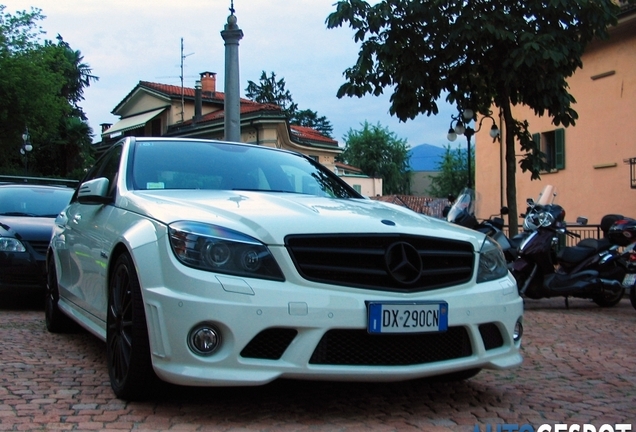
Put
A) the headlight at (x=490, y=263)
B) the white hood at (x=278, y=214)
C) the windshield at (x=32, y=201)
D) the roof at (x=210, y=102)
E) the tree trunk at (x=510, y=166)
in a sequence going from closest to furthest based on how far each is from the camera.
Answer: the white hood at (x=278, y=214) → the headlight at (x=490, y=263) → the windshield at (x=32, y=201) → the tree trunk at (x=510, y=166) → the roof at (x=210, y=102)

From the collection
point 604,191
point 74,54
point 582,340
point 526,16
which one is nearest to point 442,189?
point 74,54

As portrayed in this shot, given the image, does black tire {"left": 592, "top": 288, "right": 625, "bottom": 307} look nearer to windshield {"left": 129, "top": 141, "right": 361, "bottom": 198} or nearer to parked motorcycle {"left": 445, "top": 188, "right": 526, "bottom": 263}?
parked motorcycle {"left": 445, "top": 188, "right": 526, "bottom": 263}


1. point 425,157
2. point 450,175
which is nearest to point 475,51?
point 450,175

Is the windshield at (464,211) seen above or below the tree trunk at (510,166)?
below

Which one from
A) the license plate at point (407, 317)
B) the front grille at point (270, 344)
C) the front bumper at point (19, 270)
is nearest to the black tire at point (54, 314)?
the front bumper at point (19, 270)

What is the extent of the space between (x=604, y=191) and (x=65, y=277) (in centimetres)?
1621

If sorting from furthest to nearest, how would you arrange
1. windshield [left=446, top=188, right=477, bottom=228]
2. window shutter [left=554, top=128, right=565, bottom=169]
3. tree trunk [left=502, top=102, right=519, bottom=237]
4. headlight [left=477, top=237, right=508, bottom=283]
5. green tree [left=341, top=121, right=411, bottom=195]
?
green tree [left=341, top=121, right=411, bottom=195]
window shutter [left=554, top=128, right=565, bottom=169]
tree trunk [left=502, top=102, right=519, bottom=237]
windshield [left=446, top=188, right=477, bottom=228]
headlight [left=477, top=237, right=508, bottom=283]

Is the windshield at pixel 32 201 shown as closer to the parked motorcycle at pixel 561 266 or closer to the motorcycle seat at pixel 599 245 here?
the parked motorcycle at pixel 561 266

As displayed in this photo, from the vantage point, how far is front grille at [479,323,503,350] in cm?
408

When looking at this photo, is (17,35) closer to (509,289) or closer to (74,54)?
(74,54)

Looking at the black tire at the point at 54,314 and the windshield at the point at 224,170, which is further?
the black tire at the point at 54,314

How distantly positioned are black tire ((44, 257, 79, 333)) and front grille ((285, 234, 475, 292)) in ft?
11.0

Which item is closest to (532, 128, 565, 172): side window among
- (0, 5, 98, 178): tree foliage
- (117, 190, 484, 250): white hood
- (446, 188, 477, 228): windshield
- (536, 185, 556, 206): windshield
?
(536, 185, 556, 206): windshield

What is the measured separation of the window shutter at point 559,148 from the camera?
21.0 m
